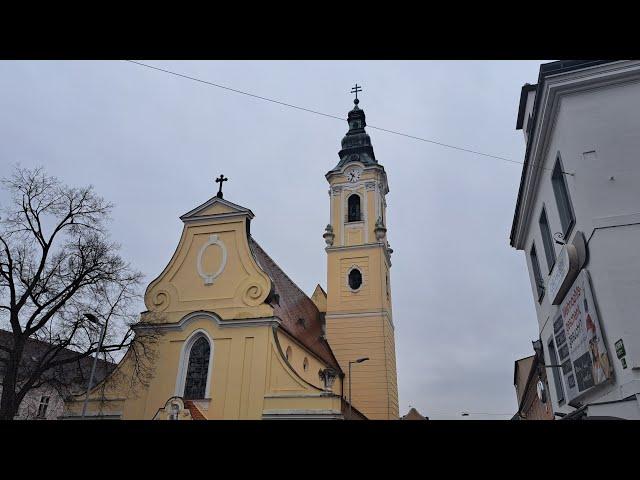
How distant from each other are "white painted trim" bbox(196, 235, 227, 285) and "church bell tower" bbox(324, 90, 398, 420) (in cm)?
991

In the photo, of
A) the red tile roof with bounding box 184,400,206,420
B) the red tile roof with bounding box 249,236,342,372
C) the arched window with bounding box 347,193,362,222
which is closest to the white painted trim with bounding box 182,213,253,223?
the red tile roof with bounding box 249,236,342,372

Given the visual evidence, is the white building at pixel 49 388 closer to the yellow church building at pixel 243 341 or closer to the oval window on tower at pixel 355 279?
the yellow church building at pixel 243 341

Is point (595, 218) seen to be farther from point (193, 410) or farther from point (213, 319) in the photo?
point (213, 319)

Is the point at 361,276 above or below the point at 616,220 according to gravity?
above

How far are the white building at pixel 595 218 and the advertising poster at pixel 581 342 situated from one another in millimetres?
21

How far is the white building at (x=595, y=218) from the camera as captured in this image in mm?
7934

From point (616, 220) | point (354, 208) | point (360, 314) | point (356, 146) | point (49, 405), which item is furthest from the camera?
point (356, 146)

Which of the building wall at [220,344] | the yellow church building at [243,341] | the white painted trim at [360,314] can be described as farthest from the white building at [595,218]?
the white painted trim at [360,314]

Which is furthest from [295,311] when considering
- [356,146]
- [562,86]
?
[562,86]

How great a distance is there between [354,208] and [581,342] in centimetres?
2256

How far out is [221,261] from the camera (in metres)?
20.6
